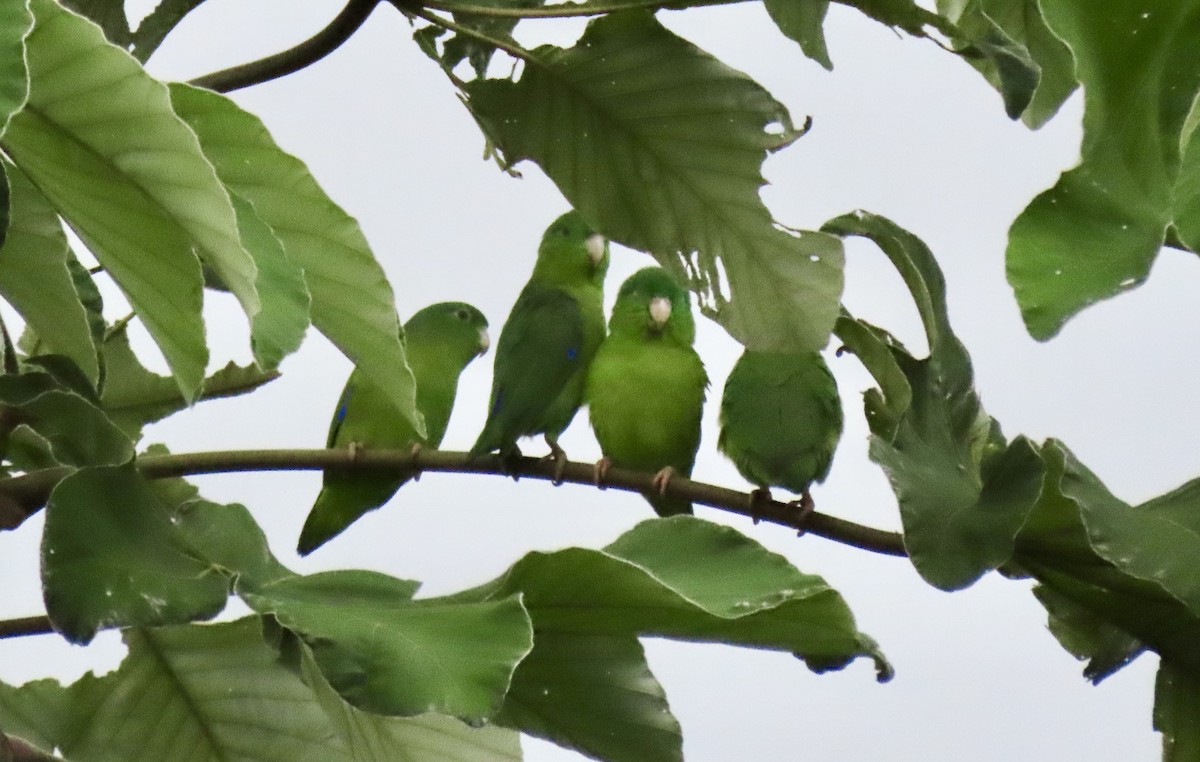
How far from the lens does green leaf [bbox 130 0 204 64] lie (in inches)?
43.1

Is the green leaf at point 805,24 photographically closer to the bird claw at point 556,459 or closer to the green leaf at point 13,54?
the bird claw at point 556,459

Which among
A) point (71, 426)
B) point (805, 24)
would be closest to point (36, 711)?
point (71, 426)

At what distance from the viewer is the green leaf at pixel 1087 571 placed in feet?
2.26

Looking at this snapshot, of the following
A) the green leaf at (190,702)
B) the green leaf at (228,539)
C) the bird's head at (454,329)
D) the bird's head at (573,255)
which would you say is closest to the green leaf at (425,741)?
the green leaf at (190,702)

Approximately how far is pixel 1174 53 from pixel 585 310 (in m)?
0.99

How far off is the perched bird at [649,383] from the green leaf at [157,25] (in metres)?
0.54

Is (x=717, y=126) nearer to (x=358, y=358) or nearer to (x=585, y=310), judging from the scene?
(x=358, y=358)

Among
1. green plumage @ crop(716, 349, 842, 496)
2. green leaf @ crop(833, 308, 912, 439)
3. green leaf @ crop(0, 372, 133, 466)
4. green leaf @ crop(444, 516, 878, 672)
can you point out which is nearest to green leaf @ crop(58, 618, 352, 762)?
green leaf @ crop(0, 372, 133, 466)

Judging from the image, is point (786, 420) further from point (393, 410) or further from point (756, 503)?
point (393, 410)

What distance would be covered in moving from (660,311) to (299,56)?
0.59m

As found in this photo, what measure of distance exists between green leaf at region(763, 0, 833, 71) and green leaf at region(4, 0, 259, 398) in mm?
610

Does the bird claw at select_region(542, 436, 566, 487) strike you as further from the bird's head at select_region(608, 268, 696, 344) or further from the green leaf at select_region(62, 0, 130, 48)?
the green leaf at select_region(62, 0, 130, 48)

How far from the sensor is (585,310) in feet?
4.89

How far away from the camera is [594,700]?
28.6 inches
